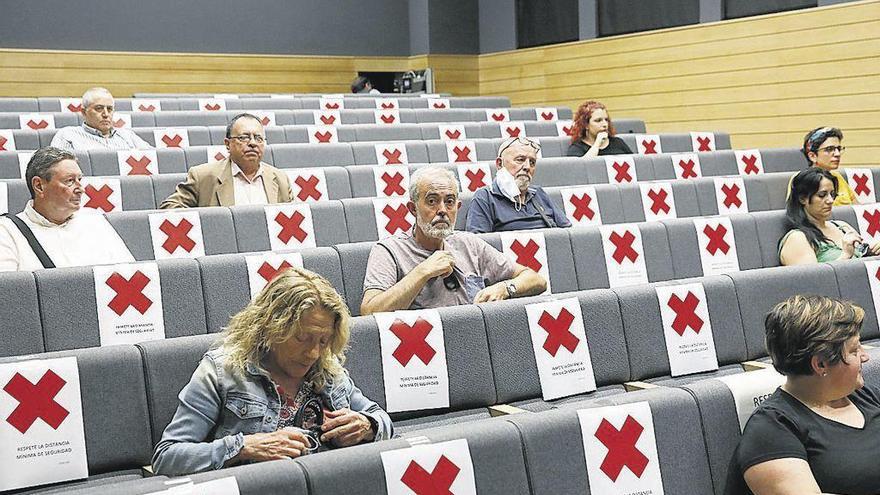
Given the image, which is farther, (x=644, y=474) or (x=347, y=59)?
(x=347, y=59)

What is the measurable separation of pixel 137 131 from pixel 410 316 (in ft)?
8.64

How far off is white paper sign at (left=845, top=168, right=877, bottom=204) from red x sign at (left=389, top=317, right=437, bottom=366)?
2462mm

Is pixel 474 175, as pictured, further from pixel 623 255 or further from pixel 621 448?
pixel 621 448

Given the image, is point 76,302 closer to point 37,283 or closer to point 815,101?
point 37,283

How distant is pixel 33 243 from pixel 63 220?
4.7 inches

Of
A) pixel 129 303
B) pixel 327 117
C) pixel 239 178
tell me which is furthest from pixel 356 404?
pixel 327 117

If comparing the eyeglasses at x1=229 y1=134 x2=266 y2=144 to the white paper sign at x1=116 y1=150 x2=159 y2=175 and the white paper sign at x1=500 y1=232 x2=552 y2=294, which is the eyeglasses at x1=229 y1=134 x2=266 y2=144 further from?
the white paper sign at x1=500 y1=232 x2=552 y2=294

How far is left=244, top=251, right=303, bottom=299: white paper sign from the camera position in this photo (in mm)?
2123

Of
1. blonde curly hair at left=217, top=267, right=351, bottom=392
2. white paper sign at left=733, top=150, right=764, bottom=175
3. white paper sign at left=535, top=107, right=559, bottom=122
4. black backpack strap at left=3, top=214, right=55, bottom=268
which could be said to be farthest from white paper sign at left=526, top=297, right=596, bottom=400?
white paper sign at left=535, top=107, right=559, bottom=122

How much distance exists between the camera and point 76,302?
1922mm

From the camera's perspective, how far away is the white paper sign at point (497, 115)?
558 cm

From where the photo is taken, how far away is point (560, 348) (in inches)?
75.4

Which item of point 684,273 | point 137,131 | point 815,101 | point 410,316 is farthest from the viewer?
point 815,101

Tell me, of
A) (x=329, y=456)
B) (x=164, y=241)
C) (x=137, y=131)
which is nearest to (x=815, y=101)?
(x=137, y=131)
